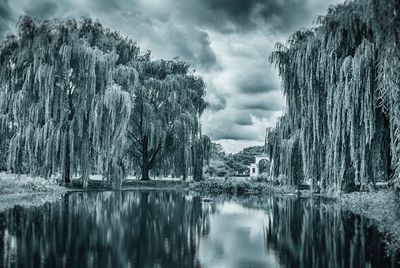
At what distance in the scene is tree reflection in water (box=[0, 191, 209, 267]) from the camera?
6.28 m

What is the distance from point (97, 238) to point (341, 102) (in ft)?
31.0

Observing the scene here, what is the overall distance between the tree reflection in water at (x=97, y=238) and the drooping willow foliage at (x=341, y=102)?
5.33 meters

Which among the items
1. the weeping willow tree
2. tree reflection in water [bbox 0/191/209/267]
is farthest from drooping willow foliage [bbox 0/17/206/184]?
tree reflection in water [bbox 0/191/209/267]

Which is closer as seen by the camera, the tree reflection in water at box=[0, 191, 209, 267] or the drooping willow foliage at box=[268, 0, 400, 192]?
the tree reflection in water at box=[0, 191, 209, 267]

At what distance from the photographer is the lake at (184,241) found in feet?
20.9

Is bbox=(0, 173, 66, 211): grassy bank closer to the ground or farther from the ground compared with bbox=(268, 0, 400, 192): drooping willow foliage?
closer to the ground

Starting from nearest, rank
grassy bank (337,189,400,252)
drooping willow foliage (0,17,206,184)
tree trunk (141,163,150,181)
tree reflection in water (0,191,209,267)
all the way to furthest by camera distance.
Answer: tree reflection in water (0,191,209,267) < grassy bank (337,189,400,252) < drooping willow foliage (0,17,206,184) < tree trunk (141,163,150,181)

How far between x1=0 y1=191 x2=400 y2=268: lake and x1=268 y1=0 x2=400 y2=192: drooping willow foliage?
2.43m

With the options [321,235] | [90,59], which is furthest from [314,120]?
[90,59]

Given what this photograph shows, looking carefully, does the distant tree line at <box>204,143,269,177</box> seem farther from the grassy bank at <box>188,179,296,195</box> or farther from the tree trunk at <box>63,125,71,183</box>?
the tree trunk at <box>63,125,71,183</box>

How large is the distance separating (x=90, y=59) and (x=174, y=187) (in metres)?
13.8

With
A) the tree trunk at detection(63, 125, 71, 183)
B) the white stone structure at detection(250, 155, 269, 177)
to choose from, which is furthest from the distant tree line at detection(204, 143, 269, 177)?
the tree trunk at detection(63, 125, 71, 183)

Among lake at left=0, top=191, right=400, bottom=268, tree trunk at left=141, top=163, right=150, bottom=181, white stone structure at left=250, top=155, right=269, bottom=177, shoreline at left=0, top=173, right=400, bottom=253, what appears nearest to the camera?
lake at left=0, top=191, right=400, bottom=268

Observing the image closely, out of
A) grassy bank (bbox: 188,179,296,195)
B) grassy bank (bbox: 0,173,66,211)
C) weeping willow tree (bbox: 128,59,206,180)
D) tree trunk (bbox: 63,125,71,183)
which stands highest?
weeping willow tree (bbox: 128,59,206,180)
